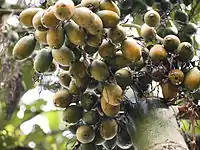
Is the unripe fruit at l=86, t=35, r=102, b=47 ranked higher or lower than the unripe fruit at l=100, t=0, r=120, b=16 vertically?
lower

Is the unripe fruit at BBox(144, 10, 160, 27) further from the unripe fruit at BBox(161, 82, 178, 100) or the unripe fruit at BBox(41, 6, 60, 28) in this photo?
the unripe fruit at BBox(41, 6, 60, 28)

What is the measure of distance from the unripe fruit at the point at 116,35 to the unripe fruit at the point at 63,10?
4.7 inches

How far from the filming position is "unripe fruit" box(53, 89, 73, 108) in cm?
145

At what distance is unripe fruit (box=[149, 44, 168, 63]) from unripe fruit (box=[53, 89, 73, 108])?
0.26m

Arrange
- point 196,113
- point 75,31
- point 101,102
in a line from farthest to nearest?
point 196,113, point 101,102, point 75,31

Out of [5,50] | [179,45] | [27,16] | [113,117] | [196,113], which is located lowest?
[5,50]

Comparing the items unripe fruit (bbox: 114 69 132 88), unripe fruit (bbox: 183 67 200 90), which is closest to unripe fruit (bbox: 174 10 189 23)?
unripe fruit (bbox: 183 67 200 90)

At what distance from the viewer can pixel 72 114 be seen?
4.78 ft

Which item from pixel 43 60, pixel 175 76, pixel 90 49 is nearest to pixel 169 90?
pixel 175 76

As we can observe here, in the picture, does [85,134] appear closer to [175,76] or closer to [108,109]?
[108,109]

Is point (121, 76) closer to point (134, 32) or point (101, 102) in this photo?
point (101, 102)

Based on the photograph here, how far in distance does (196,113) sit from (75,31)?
574mm

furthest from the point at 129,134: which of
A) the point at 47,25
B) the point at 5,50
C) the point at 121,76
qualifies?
the point at 5,50

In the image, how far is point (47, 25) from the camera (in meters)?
1.31
